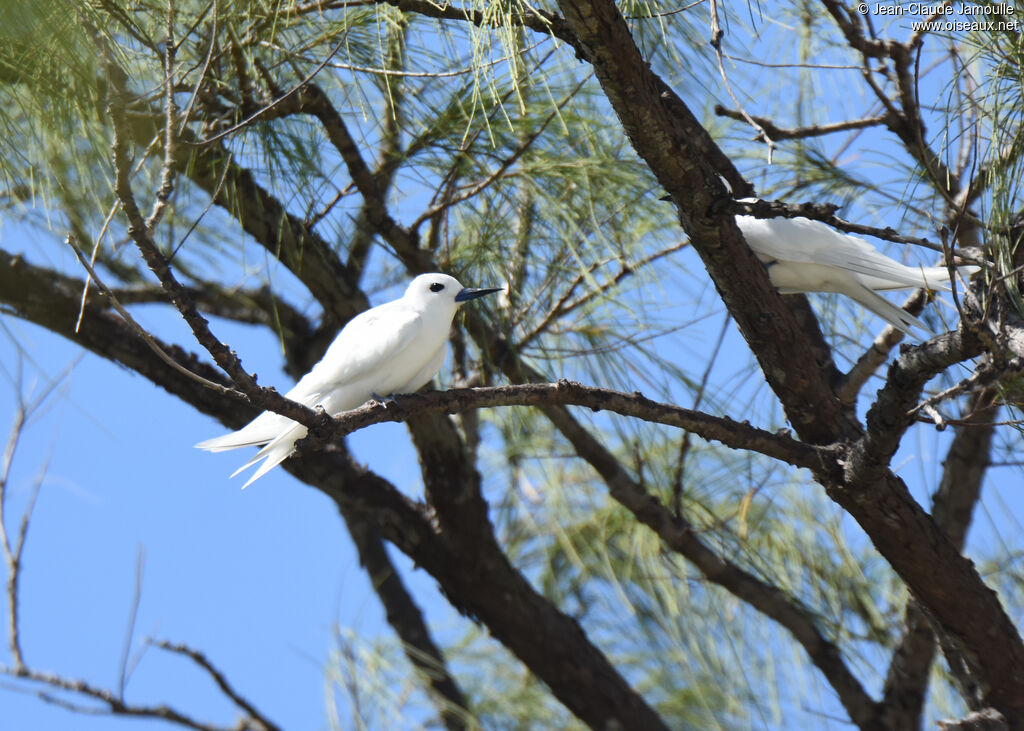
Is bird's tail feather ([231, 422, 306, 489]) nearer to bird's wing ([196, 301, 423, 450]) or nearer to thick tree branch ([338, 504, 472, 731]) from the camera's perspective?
bird's wing ([196, 301, 423, 450])

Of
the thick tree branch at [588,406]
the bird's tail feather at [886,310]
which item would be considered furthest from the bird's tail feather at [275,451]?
the bird's tail feather at [886,310]

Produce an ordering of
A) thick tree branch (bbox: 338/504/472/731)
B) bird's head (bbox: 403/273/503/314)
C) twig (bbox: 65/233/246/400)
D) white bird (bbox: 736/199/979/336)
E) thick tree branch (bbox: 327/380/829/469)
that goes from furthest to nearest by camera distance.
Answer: thick tree branch (bbox: 338/504/472/731), bird's head (bbox: 403/273/503/314), white bird (bbox: 736/199/979/336), thick tree branch (bbox: 327/380/829/469), twig (bbox: 65/233/246/400)

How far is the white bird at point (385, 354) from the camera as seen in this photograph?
2033 mm

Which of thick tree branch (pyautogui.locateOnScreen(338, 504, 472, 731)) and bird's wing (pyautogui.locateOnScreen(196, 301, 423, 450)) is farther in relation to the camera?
thick tree branch (pyautogui.locateOnScreen(338, 504, 472, 731))

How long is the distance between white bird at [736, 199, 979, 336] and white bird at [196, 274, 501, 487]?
55 centimetres

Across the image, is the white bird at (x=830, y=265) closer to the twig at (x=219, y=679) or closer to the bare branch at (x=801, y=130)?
the bare branch at (x=801, y=130)

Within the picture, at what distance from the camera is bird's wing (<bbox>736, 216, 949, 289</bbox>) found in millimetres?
2029

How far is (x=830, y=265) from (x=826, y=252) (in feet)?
0.09

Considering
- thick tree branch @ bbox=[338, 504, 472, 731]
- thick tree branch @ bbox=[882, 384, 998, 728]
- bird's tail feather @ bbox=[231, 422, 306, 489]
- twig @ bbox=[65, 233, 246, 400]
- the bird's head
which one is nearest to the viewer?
twig @ bbox=[65, 233, 246, 400]

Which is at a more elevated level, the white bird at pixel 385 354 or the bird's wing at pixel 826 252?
the bird's wing at pixel 826 252

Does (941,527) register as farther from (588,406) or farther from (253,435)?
(253,435)

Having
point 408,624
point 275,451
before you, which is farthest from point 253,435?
point 408,624

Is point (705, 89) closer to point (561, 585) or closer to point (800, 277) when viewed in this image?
point (800, 277)

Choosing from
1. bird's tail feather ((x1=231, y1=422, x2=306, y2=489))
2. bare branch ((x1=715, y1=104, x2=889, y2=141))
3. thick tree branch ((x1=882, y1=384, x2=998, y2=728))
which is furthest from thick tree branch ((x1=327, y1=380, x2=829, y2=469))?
thick tree branch ((x1=882, y1=384, x2=998, y2=728))
